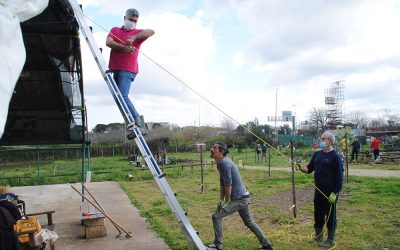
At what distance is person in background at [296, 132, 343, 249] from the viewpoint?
225 inches

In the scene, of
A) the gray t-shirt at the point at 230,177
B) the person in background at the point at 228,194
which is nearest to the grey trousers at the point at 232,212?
the person in background at the point at 228,194

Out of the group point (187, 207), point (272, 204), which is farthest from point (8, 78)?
point (272, 204)

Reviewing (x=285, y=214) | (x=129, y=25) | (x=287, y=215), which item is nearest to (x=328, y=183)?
(x=287, y=215)

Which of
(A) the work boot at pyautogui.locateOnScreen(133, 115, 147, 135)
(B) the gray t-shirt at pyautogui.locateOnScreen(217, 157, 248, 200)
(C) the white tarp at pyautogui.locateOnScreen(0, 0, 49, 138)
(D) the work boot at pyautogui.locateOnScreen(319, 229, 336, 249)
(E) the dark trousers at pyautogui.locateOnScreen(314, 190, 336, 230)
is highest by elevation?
(C) the white tarp at pyautogui.locateOnScreen(0, 0, 49, 138)

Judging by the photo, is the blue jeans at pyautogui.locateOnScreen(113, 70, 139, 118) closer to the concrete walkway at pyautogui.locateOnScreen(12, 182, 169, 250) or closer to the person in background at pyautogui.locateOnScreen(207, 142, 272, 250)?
the person in background at pyautogui.locateOnScreen(207, 142, 272, 250)

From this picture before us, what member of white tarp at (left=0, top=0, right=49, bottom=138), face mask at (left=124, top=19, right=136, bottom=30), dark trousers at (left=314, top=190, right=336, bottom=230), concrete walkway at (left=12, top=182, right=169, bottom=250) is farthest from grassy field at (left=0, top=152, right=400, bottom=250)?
white tarp at (left=0, top=0, right=49, bottom=138)

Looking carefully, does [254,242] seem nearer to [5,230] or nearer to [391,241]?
[391,241]

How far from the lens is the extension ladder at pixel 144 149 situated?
450 centimetres

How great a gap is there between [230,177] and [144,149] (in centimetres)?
131

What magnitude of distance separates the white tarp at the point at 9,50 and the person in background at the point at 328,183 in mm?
4553

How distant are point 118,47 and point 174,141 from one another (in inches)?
1538

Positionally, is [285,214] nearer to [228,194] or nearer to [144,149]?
[228,194]

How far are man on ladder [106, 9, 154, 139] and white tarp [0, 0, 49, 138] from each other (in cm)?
177

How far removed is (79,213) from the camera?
9555 mm
